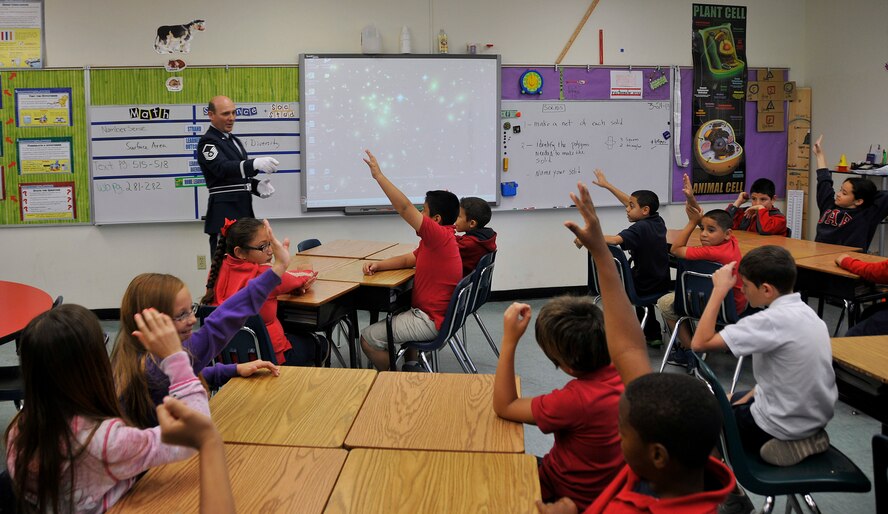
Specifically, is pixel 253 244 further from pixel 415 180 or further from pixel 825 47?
pixel 825 47

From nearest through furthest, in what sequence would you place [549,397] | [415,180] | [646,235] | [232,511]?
[232,511] → [549,397] → [646,235] → [415,180]

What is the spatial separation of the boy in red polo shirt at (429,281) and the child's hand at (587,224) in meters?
2.07

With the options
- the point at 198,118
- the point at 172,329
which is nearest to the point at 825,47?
the point at 198,118

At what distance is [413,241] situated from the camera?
6355 mm

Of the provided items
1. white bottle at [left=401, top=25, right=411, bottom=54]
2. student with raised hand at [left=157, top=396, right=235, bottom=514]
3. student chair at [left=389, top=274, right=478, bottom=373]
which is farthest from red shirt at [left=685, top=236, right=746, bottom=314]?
student with raised hand at [left=157, top=396, right=235, bottom=514]

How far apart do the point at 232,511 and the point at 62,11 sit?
18.0 ft

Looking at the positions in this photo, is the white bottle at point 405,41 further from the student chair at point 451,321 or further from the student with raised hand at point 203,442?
the student with raised hand at point 203,442

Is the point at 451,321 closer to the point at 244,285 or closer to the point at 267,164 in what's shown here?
the point at 244,285

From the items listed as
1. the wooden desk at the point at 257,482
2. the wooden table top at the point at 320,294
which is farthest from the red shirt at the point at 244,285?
the wooden desk at the point at 257,482

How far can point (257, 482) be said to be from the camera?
1.61 metres

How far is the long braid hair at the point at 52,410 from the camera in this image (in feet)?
4.92

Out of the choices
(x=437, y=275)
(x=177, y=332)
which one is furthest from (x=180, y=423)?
(x=437, y=275)

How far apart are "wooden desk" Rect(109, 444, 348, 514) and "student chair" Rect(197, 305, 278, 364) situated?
1.16 m

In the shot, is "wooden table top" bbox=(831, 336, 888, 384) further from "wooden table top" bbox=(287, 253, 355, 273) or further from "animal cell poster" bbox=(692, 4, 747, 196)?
"animal cell poster" bbox=(692, 4, 747, 196)
